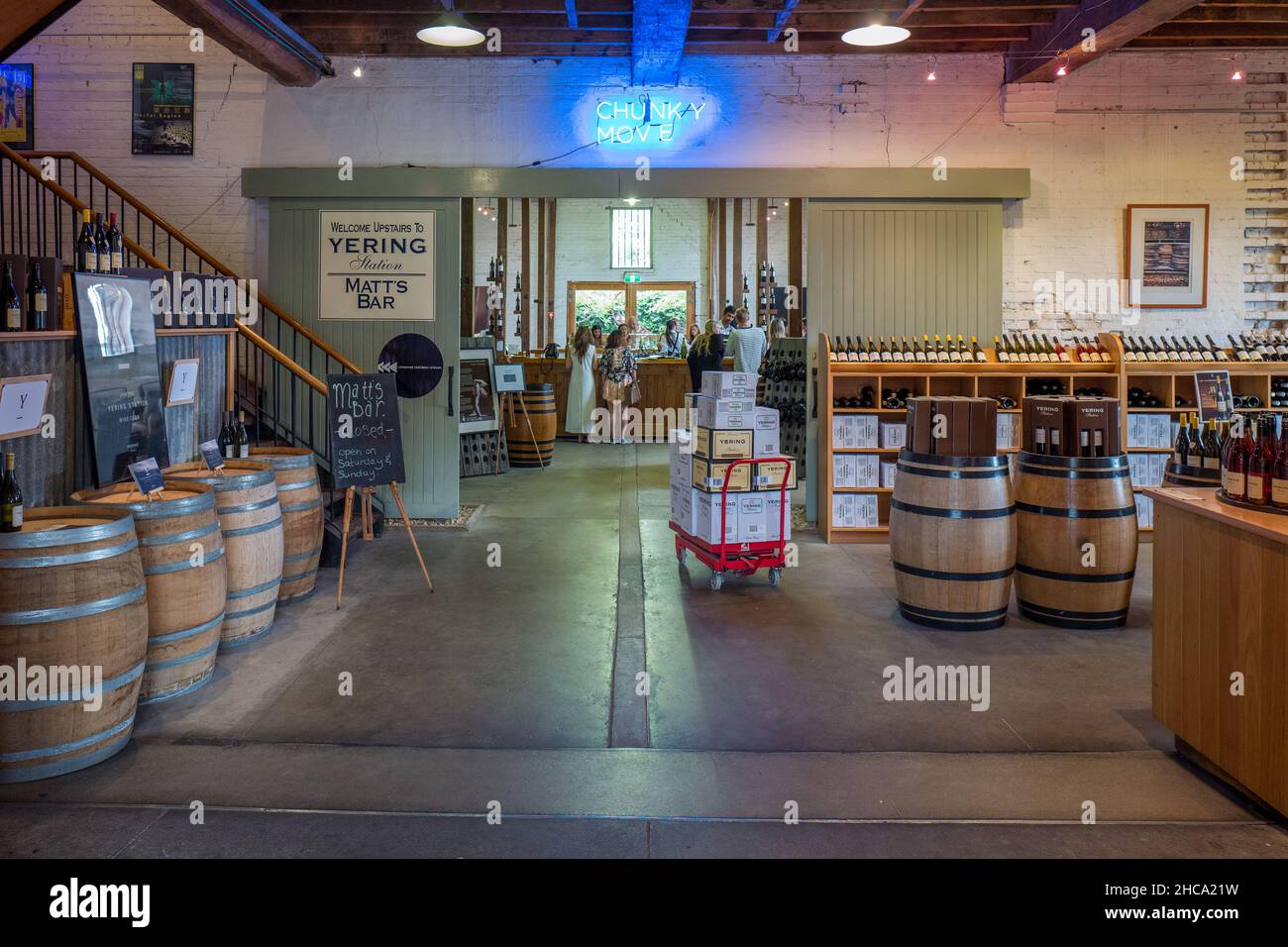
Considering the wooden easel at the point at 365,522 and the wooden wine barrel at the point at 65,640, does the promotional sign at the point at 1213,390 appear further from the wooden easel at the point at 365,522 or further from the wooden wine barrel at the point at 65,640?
the wooden wine barrel at the point at 65,640

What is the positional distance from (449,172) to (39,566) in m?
5.63

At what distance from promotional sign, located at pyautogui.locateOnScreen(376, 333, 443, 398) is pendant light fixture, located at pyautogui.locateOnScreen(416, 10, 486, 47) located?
2.68 metres

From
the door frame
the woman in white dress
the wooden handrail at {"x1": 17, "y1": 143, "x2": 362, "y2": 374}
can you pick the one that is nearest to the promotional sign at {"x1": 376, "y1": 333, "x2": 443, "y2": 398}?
the wooden handrail at {"x1": 17, "y1": 143, "x2": 362, "y2": 374}

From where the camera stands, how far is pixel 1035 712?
12.9 ft

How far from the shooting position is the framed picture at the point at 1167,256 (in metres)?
8.16

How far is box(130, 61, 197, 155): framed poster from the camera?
797 cm

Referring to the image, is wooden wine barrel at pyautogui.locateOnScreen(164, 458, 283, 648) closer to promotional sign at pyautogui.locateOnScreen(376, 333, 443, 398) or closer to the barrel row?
the barrel row

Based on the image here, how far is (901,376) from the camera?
7957mm

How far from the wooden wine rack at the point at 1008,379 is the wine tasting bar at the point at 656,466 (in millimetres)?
45

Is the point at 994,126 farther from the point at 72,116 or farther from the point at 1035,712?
the point at 72,116

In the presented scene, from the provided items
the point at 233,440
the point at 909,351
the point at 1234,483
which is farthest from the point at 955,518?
the point at 233,440

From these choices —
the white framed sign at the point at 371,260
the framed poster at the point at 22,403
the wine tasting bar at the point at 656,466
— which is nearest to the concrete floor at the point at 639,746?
the wine tasting bar at the point at 656,466
